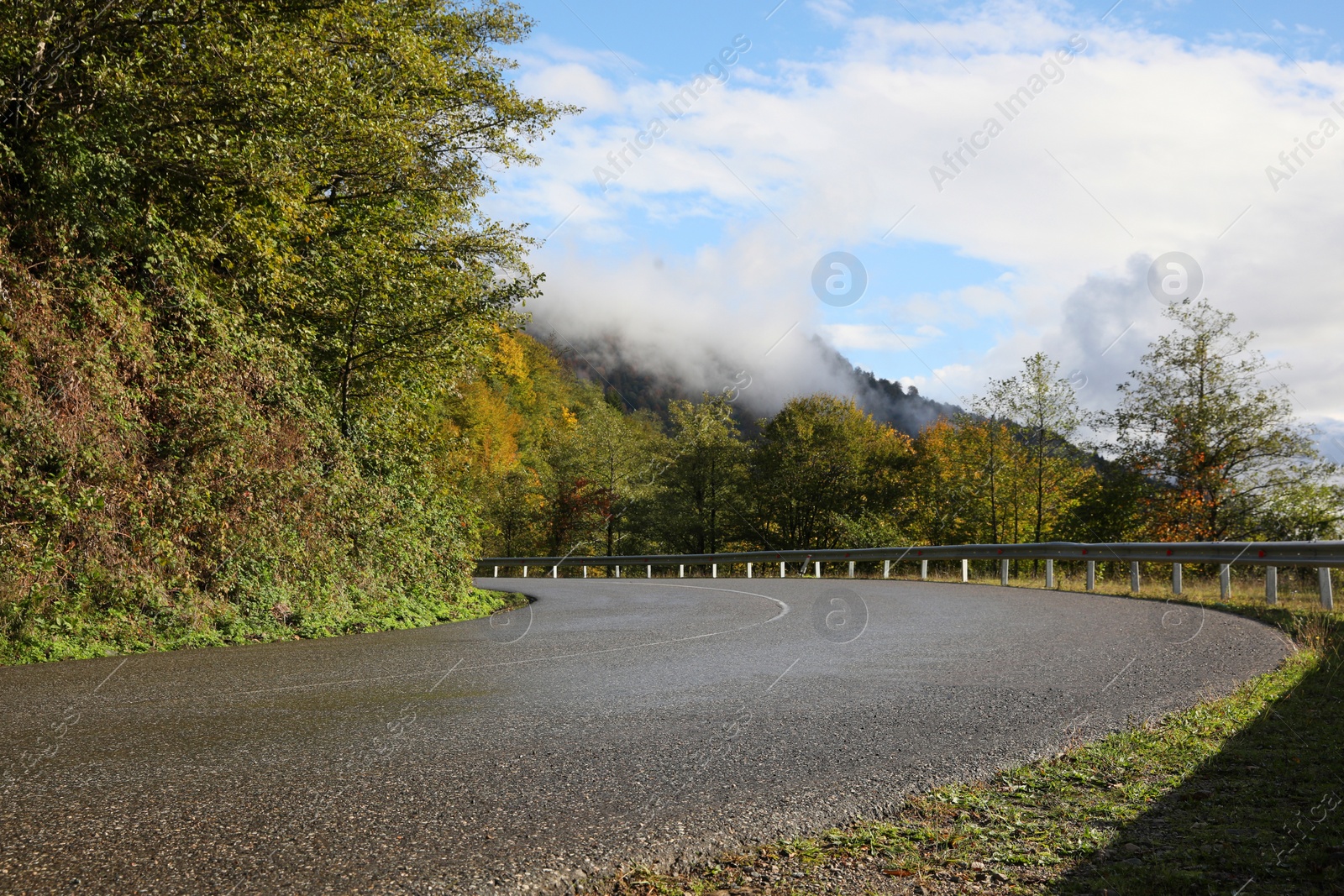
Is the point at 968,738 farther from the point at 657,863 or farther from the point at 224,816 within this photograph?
the point at 224,816

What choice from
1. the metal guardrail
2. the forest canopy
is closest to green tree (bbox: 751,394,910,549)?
the forest canopy

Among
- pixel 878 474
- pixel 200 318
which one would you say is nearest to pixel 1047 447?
pixel 878 474

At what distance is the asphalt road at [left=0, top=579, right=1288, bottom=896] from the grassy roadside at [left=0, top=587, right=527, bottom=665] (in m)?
0.51

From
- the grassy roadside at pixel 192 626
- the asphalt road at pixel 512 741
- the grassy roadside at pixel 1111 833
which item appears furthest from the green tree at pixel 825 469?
the grassy roadside at pixel 1111 833

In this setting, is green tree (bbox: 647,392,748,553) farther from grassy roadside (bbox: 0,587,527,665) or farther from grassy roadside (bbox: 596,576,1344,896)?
grassy roadside (bbox: 596,576,1344,896)

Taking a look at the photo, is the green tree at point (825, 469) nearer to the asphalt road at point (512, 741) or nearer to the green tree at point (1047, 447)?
the green tree at point (1047, 447)

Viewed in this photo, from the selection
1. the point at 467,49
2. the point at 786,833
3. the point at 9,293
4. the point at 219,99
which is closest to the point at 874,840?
the point at 786,833

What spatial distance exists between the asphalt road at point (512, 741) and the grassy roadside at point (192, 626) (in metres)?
0.51

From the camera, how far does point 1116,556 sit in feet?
57.7

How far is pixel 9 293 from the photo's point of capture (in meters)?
8.64

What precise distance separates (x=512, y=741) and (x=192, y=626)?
660 centimetres

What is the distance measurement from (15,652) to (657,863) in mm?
8128

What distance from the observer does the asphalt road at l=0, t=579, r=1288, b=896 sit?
3426mm

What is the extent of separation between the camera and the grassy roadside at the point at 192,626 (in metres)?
8.89
